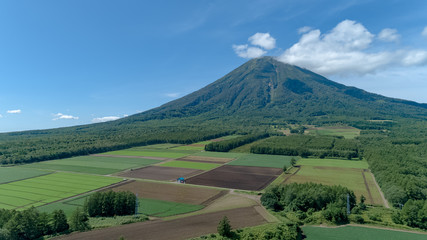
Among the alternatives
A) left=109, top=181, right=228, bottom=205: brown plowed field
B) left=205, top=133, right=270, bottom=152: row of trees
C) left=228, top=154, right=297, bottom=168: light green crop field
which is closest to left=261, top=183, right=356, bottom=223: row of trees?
left=109, top=181, right=228, bottom=205: brown plowed field

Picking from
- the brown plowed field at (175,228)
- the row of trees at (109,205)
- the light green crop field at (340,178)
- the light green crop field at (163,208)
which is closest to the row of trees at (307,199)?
the brown plowed field at (175,228)

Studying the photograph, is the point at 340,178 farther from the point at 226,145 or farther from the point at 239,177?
the point at 226,145

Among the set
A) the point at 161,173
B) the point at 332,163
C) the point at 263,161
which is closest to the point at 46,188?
the point at 161,173

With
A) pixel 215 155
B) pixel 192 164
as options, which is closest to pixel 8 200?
pixel 192 164

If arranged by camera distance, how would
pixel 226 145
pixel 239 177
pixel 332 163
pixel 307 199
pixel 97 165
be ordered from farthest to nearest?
pixel 226 145, pixel 97 165, pixel 332 163, pixel 239 177, pixel 307 199

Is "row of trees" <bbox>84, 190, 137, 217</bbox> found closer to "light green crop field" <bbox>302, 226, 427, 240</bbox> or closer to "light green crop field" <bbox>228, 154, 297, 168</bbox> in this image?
"light green crop field" <bbox>302, 226, 427, 240</bbox>

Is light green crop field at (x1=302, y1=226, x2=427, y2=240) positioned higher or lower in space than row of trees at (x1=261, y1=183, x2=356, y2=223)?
lower
